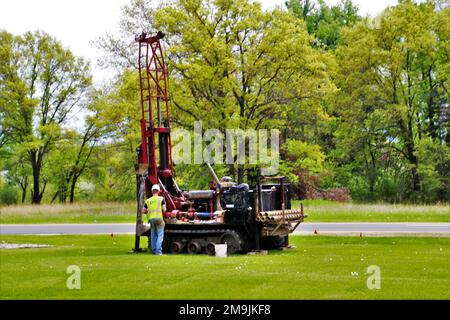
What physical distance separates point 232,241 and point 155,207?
243 centimetres

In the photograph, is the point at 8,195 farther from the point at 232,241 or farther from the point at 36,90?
the point at 232,241

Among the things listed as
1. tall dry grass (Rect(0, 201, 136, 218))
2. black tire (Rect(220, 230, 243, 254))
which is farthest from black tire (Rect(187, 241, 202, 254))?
tall dry grass (Rect(0, 201, 136, 218))

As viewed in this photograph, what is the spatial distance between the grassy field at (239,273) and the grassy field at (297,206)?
1150 cm

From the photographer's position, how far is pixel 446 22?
5259cm

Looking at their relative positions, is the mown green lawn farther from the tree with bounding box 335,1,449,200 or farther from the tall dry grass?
the tree with bounding box 335,1,449,200

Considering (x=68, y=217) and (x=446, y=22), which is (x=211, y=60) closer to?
(x=68, y=217)

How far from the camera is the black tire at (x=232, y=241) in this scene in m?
A: 21.3

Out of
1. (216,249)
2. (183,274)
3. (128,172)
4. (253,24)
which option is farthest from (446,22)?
(183,274)

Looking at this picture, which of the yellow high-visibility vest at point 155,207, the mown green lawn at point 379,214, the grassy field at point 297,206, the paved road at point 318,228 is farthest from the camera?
the grassy field at point 297,206

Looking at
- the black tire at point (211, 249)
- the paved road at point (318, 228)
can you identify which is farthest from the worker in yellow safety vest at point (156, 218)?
the paved road at point (318, 228)

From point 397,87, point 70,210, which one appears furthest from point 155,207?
point 397,87

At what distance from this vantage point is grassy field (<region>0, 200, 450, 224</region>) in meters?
35.9

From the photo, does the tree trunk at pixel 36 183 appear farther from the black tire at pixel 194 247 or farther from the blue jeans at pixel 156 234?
the black tire at pixel 194 247

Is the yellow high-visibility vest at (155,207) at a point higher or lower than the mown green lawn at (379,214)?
higher
